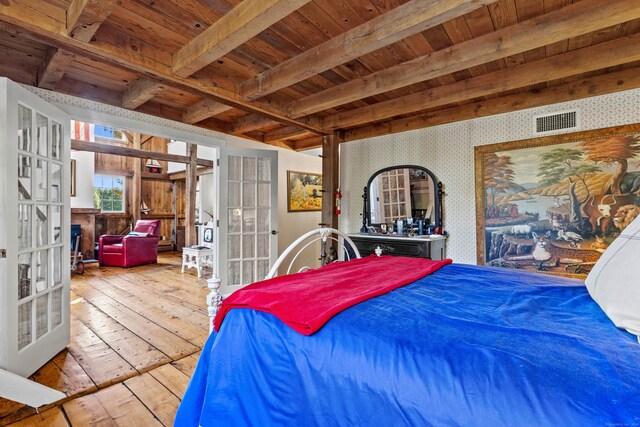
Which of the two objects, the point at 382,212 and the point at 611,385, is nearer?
the point at 611,385

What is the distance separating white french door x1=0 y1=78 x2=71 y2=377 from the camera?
1.89 m

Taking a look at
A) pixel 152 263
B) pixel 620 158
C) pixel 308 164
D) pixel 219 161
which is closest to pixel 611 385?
pixel 620 158

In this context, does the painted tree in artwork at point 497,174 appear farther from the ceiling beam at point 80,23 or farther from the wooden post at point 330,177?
the ceiling beam at point 80,23

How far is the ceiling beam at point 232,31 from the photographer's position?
1749mm

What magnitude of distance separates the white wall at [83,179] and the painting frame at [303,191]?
5247 millimetres

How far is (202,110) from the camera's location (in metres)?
3.66

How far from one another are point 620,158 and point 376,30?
8.02 feet

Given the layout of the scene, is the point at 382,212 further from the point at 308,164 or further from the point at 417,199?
the point at 308,164

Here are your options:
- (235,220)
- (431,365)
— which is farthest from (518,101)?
(235,220)

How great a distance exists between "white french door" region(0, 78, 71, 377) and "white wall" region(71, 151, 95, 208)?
5863mm

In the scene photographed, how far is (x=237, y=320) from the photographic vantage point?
1.33 metres

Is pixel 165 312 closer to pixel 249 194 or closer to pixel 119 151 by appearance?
pixel 249 194

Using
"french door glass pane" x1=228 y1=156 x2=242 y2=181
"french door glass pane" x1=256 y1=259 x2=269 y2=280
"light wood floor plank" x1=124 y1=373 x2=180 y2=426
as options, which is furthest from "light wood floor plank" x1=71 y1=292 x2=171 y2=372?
"french door glass pane" x1=228 y1=156 x2=242 y2=181

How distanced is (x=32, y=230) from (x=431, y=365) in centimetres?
261
